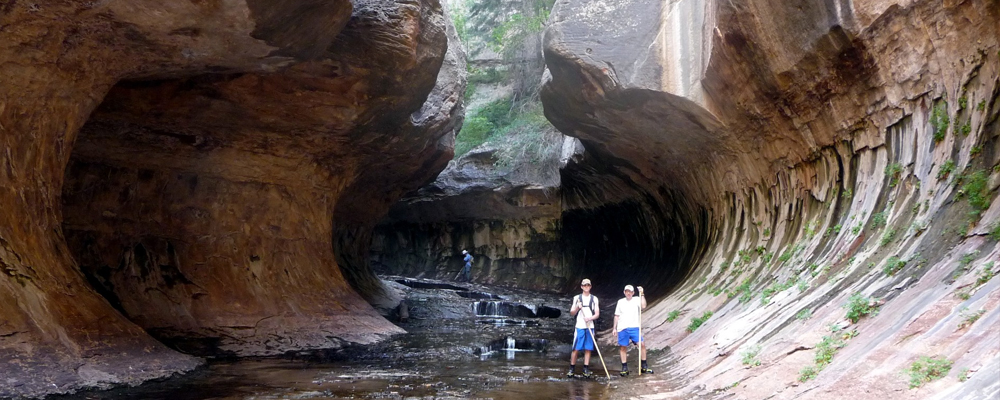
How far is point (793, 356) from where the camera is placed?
19.7 feet

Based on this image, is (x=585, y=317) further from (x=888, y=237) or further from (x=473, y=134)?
(x=473, y=134)

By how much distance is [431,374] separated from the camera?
915 cm

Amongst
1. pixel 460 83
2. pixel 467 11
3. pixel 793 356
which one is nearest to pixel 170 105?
pixel 460 83

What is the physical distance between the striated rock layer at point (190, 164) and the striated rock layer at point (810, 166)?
3753 mm

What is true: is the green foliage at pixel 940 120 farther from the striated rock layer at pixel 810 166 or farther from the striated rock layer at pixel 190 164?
the striated rock layer at pixel 190 164

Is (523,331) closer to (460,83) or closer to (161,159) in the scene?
(460,83)

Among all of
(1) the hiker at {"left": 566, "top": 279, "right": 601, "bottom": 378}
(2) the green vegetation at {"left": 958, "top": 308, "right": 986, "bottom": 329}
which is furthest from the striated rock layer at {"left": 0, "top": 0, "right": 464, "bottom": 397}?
(2) the green vegetation at {"left": 958, "top": 308, "right": 986, "bottom": 329}

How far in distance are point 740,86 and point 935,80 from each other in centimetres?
334

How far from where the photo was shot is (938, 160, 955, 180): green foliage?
6953 mm

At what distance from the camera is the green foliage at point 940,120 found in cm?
736

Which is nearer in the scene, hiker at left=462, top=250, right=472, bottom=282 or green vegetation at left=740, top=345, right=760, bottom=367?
green vegetation at left=740, top=345, right=760, bottom=367

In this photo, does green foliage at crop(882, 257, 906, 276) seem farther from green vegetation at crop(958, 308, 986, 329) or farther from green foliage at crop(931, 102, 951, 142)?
green vegetation at crop(958, 308, 986, 329)

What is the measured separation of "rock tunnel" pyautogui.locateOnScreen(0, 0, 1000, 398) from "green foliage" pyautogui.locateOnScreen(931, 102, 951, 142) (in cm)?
3

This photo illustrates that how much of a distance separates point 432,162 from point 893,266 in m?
12.5
